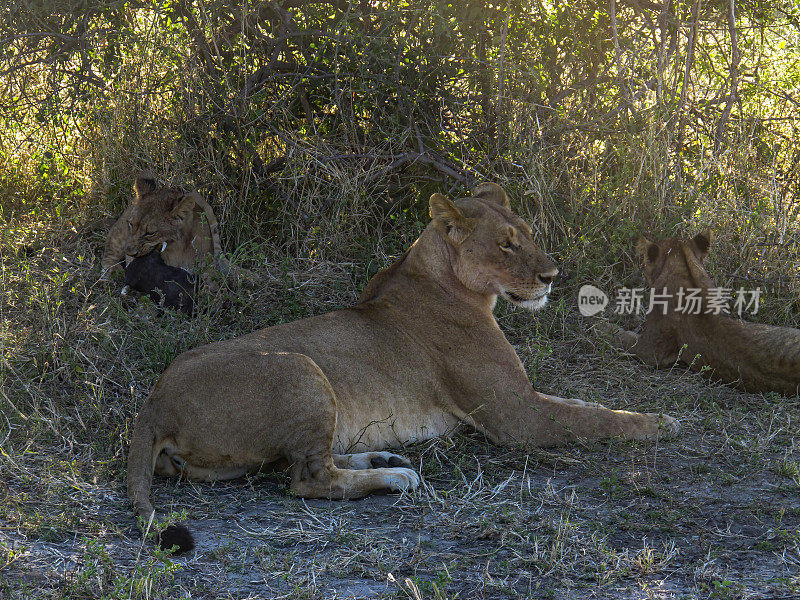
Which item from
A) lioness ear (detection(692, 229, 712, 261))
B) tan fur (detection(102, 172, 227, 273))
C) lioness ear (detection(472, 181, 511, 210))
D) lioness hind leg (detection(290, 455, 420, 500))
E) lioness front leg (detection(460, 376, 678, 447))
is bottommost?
lioness hind leg (detection(290, 455, 420, 500))

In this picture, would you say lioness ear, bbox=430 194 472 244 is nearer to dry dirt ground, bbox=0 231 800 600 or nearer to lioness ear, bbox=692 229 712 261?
dry dirt ground, bbox=0 231 800 600

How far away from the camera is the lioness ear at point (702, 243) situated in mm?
6020

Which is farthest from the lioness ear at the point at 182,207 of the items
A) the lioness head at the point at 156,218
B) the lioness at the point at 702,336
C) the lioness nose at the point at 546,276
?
the lioness at the point at 702,336

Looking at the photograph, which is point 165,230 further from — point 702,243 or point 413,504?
point 702,243

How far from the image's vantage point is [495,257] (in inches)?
194

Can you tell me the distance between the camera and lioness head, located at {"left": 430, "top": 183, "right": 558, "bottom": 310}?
16.1ft

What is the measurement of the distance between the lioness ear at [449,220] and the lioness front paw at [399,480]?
4.66ft

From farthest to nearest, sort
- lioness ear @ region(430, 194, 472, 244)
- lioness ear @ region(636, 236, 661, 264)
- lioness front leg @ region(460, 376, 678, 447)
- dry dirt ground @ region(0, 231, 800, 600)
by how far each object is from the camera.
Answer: lioness ear @ region(636, 236, 661, 264)
lioness ear @ region(430, 194, 472, 244)
lioness front leg @ region(460, 376, 678, 447)
dry dirt ground @ region(0, 231, 800, 600)

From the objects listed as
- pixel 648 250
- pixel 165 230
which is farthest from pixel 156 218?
pixel 648 250

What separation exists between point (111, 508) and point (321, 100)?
4.22 m

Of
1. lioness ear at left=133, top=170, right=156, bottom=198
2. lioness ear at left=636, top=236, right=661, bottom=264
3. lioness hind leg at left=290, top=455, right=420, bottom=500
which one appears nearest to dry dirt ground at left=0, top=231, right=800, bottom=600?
lioness hind leg at left=290, top=455, right=420, bottom=500

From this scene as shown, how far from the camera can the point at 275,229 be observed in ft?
22.8

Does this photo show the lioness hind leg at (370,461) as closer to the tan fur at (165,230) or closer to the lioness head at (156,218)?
the tan fur at (165,230)

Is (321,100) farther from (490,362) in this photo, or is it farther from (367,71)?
(490,362)
